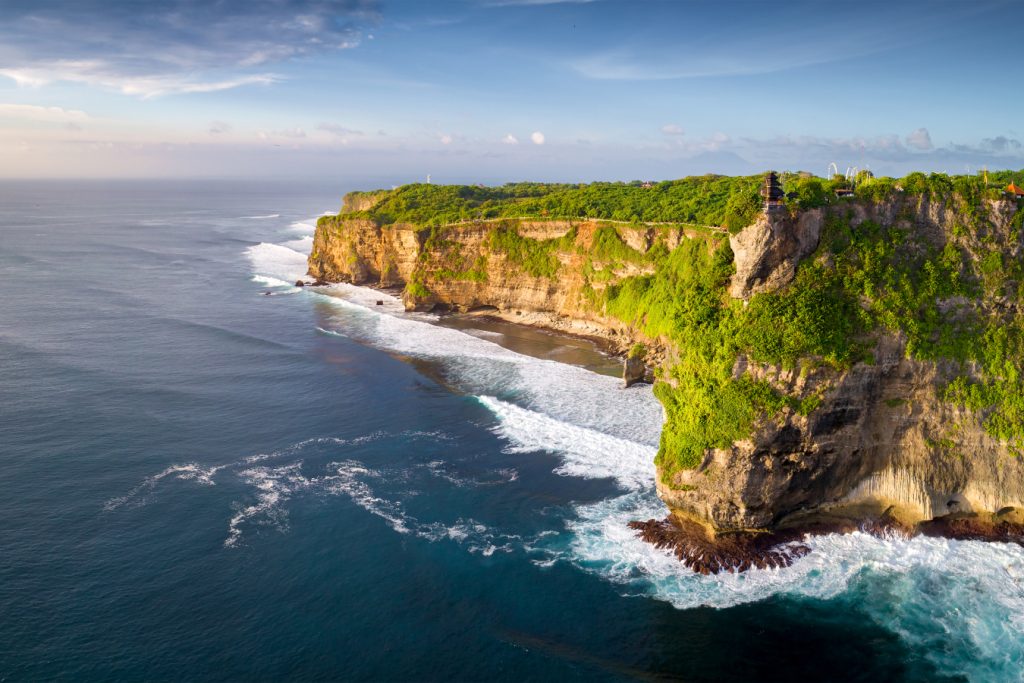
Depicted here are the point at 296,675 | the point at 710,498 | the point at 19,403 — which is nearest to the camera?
the point at 296,675

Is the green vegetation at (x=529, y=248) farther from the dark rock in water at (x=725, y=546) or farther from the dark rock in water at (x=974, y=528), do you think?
the dark rock in water at (x=974, y=528)

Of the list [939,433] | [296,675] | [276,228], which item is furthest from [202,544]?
[276,228]

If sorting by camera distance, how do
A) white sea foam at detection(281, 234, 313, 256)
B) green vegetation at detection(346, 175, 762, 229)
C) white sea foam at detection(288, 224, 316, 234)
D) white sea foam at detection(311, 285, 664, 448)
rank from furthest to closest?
white sea foam at detection(288, 224, 316, 234), white sea foam at detection(281, 234, 313, 256), green vegetation at detection(346, 175, 762, 229), white sea foam at detection(311, 285, 664, 448)

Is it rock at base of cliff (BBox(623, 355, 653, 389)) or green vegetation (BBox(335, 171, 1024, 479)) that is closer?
green vegetation (BBox(335, 171, 1024, 479))

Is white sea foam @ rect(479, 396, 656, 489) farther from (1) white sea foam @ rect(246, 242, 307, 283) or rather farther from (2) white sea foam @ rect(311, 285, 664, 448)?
(1) white sea foam @ rect(246, 242, 307, 283)

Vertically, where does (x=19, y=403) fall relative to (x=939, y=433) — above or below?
below

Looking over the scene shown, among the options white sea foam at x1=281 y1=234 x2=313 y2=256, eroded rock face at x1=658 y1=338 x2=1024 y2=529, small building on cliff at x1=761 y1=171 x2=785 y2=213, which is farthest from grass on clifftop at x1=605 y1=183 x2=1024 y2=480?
white sea foam at x1=281 y1=234 x2=313 y2=256

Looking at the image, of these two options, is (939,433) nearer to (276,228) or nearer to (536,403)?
(536,403)
